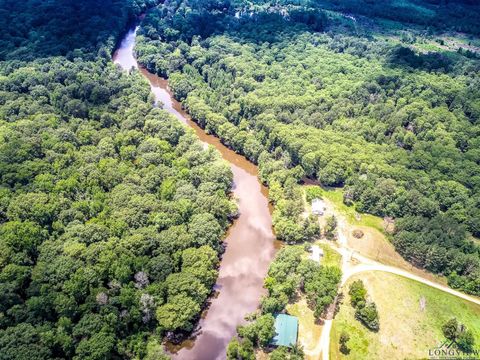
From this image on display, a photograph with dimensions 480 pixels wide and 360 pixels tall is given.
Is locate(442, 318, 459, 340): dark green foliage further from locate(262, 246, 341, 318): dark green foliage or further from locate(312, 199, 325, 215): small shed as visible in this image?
locate(312, 199, 325, 215): small shed

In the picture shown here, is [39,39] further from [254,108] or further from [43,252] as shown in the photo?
[43,252]

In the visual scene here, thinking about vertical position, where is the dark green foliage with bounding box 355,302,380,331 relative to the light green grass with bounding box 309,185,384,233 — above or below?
below

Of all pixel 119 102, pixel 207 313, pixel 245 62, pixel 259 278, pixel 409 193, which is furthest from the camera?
pixel 245 62

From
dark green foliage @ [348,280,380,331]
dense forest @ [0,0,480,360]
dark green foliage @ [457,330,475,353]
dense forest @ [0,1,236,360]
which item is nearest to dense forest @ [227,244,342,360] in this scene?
dense forest @ [0,0,480,360]

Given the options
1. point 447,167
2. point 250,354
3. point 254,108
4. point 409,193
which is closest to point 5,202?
point 250,354

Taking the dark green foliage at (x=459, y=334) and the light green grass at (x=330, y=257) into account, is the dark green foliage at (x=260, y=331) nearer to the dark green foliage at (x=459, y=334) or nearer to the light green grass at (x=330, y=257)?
the light green grass at (x=330, y=257)

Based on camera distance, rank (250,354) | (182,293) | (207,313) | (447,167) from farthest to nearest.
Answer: (447,167) → (207,313) → (182,293) → (250,354)
